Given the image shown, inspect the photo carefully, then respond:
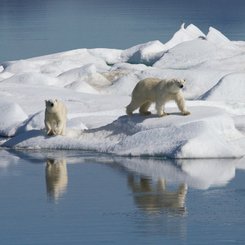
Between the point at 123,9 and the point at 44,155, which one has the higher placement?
the point at 123,9

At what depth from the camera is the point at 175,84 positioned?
1664 centimetres

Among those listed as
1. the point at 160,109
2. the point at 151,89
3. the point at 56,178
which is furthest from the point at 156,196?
the point at 151,89

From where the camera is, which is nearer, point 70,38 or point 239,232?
point 239,232

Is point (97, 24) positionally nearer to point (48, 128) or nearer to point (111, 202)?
point (48, 128)

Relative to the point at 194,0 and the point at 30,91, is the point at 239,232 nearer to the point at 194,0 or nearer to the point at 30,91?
the point at 30,91

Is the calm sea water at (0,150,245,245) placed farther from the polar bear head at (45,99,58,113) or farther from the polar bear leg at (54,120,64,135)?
the polar bear head at (45,99,58,113)

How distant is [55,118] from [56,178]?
2135 millimetres

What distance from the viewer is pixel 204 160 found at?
15.8 metres

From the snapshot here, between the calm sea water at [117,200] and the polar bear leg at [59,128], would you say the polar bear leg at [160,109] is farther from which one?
the polar bear leg at [59,128]

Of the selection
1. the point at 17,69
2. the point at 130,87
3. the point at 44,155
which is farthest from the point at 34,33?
the point at 44,155

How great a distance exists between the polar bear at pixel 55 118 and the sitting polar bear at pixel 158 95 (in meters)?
1.06

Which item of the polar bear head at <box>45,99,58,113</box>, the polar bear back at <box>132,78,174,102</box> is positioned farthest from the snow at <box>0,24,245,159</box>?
the polar bear head at <box>45,99,58,113</box>

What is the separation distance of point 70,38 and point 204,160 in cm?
2484

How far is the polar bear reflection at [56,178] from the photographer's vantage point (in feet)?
45.8
